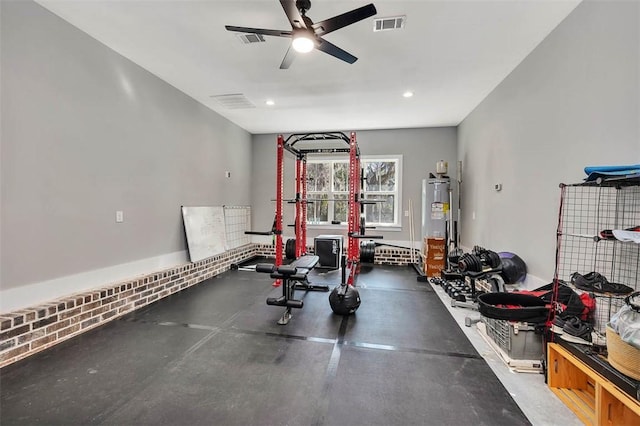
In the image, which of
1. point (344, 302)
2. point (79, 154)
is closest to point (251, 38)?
point (79, 154)

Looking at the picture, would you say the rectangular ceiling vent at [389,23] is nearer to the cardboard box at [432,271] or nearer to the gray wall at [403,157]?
the gray wall at [403,157]

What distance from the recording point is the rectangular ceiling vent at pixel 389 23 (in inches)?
101

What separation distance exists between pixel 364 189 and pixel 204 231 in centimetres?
364

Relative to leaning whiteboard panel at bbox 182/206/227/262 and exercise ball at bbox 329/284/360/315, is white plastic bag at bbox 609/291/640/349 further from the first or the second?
leaning whiteboard panel at bbox 182/206/227/262

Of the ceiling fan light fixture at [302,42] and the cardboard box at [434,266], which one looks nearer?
the ceiling fan light fixture at [302,42]

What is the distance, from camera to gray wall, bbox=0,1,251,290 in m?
2.37

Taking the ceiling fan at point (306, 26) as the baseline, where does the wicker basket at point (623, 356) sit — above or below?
below

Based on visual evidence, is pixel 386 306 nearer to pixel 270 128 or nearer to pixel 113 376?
pixel 113 376

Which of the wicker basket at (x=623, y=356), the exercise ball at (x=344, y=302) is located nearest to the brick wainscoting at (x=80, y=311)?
the exercise ball at (x=344, y=302)

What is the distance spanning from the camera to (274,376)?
7.12 ft

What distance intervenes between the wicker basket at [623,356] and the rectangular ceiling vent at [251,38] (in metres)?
3.63

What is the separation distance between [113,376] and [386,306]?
9.67 feet

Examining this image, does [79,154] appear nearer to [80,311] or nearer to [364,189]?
[80,311]

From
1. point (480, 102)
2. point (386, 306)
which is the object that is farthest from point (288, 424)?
point (480, 102)
